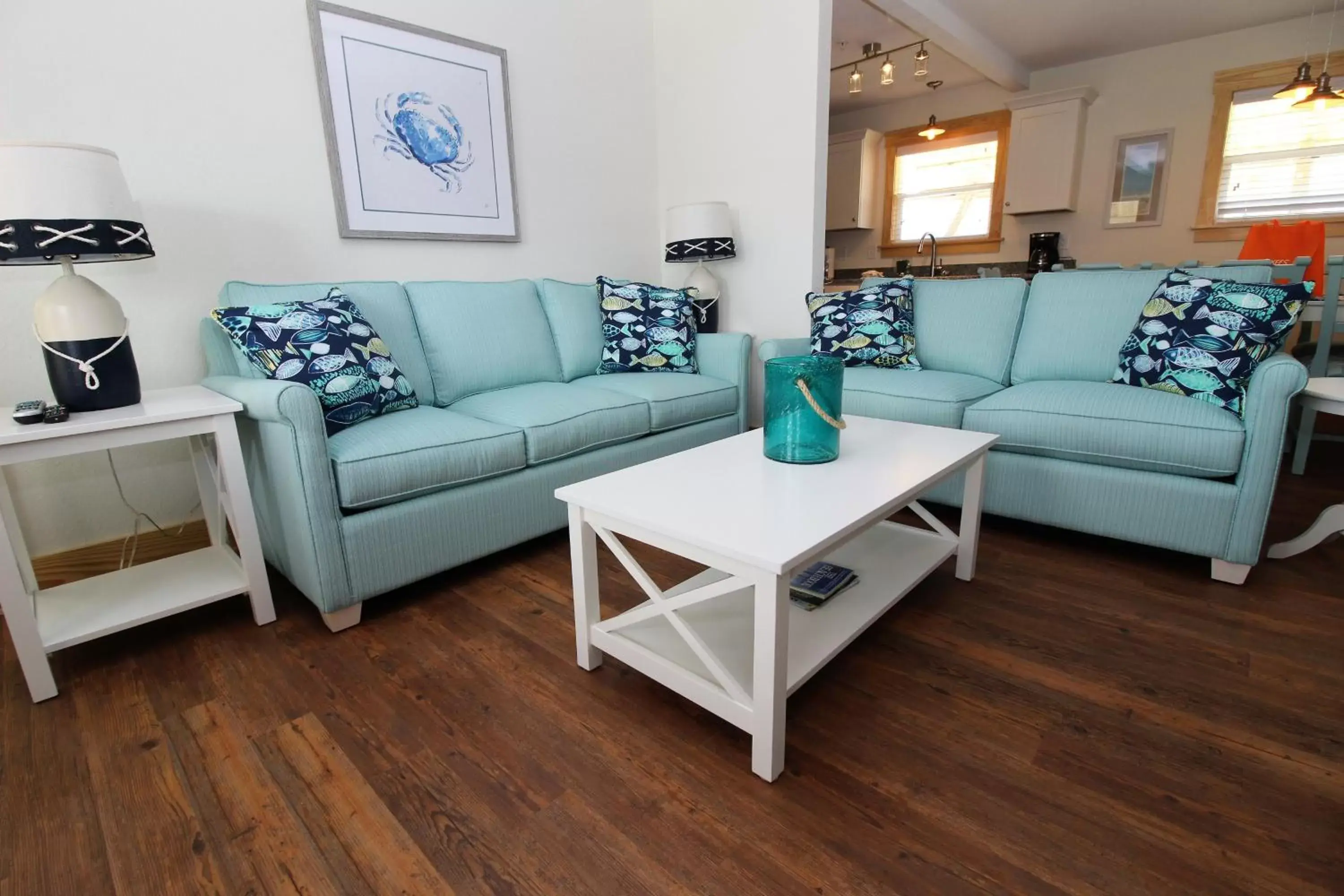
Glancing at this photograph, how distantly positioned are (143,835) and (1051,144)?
19.9 feet

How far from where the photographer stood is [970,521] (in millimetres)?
1814

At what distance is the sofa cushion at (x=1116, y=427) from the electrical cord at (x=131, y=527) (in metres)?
2.80

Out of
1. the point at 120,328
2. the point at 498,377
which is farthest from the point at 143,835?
the point at 498,377

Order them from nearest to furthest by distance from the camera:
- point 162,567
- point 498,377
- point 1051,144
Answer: point 162,567 → point 498,377 → point 1051,144

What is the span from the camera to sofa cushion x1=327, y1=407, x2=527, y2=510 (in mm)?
1626

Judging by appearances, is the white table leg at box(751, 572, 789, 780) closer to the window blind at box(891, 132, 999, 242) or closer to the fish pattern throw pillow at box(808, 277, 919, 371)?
the fish pattern throw pillow at box(808, 277, 919, 371)

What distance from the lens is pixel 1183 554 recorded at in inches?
78.8

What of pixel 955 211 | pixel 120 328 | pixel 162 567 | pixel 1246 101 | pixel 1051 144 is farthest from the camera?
pixel 955 211

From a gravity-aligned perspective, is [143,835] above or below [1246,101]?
below

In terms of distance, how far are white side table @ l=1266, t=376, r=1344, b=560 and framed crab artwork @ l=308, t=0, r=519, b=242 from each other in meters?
Result: 2.92

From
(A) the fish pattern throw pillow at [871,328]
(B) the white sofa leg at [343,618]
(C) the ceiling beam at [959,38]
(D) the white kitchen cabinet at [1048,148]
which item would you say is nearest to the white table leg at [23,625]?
(B) the white sofa leg at [343,618]

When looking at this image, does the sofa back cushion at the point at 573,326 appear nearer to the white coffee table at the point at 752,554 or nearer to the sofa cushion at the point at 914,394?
the sofa cushion at the point at 914,394

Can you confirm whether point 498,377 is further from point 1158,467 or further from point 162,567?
point 1158,467

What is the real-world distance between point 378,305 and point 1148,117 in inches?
212
